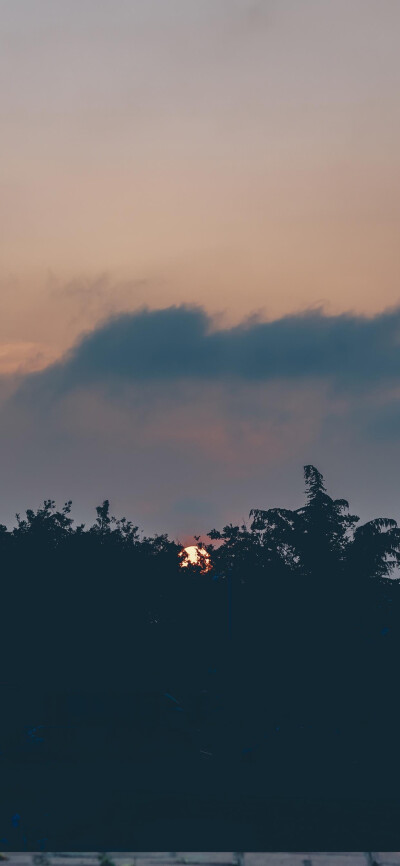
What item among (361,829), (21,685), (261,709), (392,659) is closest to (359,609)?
(392,659)

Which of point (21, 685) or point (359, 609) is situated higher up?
point (359, 609)

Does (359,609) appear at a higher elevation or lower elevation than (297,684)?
higher

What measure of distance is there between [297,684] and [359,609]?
3656 millimetres

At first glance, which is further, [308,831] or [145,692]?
[145,692]

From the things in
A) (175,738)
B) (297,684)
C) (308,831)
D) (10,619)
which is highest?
(10,619)

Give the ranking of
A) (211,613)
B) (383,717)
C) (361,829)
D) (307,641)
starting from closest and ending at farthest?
(361,829) → (383,717) → (307,641) → (211,613)

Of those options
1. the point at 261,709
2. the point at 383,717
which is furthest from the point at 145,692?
the point at 383,717

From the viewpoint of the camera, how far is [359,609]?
30969mm

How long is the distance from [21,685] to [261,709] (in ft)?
26.9

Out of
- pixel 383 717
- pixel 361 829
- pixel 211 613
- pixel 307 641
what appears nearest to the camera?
pixel 361 829

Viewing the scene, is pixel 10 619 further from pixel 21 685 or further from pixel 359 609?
pixel 359 609

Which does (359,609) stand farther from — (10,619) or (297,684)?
(10,619)

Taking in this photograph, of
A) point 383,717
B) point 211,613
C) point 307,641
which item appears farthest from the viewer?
point 211,613

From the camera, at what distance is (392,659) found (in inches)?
1158
